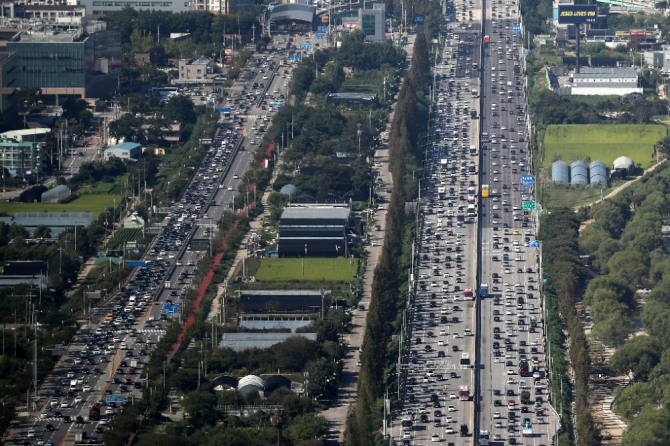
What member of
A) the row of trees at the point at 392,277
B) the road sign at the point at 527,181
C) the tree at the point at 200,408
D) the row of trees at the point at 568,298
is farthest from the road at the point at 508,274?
the tree at the point at 200,408

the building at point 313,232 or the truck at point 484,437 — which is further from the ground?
the building at point 313,232

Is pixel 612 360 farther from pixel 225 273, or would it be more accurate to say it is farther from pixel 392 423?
pixel 225 273

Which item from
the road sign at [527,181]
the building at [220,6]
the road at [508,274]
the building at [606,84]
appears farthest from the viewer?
the building at [220,6]

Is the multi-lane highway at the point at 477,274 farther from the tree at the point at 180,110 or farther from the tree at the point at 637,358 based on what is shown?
the tree at the point at 180,110

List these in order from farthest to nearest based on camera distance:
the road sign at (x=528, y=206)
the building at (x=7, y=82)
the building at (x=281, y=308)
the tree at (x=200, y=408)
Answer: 1. the building at (x=7, y=82)
2. the road sign at (x=528, y=206)
3. the building at (x=281, y=308)
4. the tree at (x=200, y=408)

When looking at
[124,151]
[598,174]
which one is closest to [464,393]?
[598,174]

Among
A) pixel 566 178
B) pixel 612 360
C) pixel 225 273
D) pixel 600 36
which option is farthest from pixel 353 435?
pixel 600 36

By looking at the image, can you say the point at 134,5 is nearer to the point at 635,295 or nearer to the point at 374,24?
the point at 374,24
